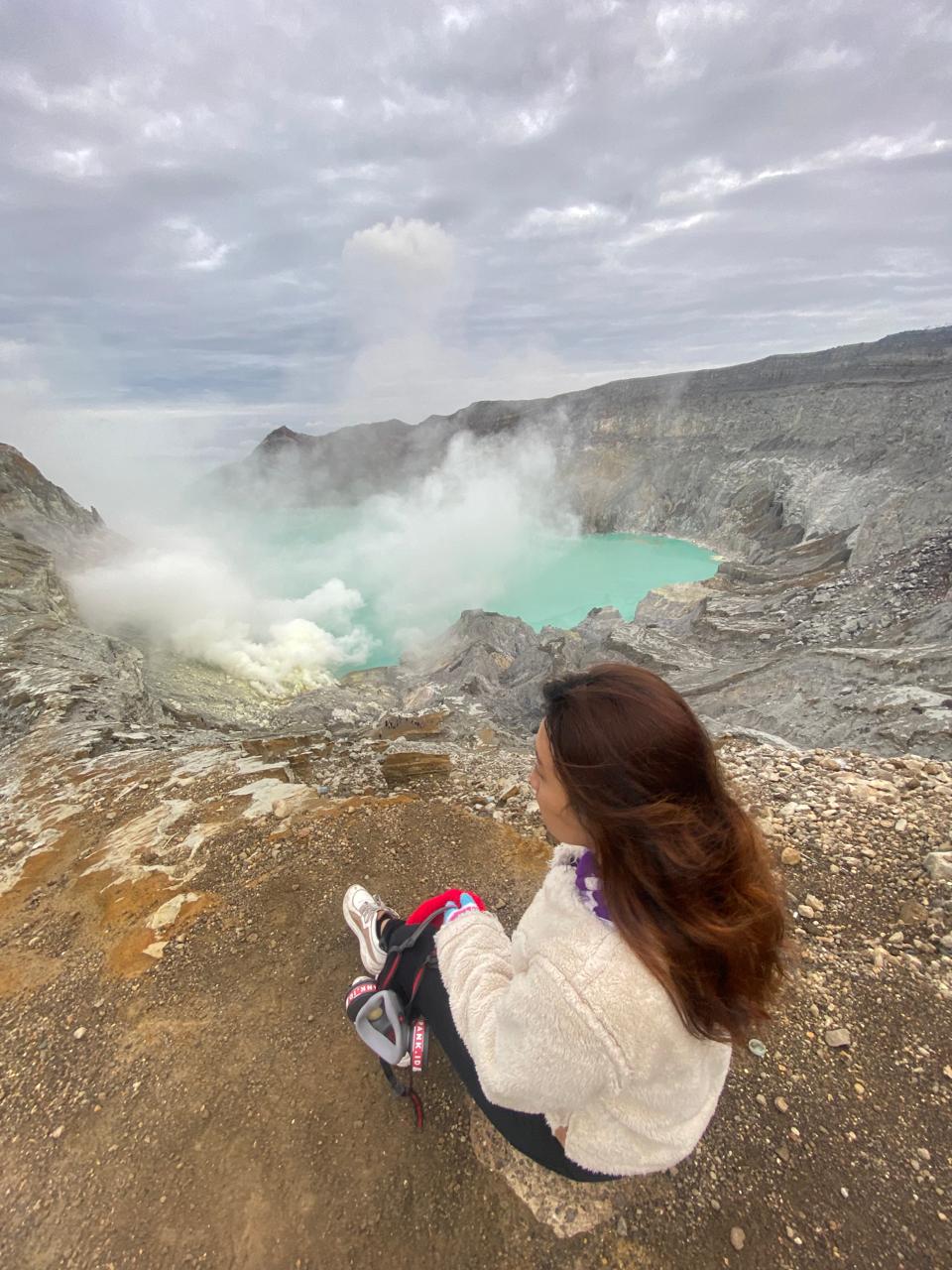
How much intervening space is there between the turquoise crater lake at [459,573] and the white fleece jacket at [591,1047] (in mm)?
28486

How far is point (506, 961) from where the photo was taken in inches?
86.4

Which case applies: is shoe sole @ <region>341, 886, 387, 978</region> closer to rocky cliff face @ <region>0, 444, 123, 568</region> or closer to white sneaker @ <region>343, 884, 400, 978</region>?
white sneaker @ <region>343, 884, 400, 978</region>

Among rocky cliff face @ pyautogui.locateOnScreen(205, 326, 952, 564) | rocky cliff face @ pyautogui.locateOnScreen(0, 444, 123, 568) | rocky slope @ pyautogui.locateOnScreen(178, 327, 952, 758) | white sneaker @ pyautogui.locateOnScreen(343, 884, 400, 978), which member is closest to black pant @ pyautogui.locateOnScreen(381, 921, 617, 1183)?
white sneaker @ pyautogui.locateOnScreen(343, 884, 400, 978)

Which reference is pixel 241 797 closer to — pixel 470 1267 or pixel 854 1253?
pixel 470 1267

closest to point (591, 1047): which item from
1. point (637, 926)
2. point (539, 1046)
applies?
point (539, 1046)

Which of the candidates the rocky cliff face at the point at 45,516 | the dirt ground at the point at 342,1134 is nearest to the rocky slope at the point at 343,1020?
the dirt ground at the point at 342,1134

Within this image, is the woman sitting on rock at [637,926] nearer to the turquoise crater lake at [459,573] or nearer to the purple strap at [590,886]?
the purple strap at [590,886]

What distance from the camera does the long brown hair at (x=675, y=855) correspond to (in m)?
1.40

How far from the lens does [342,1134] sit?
2.58 metres

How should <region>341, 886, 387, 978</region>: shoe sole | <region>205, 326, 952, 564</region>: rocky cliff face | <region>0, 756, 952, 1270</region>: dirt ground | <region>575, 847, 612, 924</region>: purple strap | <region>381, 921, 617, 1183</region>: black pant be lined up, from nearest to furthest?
<region>575, 847, 612, 924</region>: purple strap, <region>381, 921, 617, 1183</region>: black pant, <region>0, 756, 952, 1270</region>: dirt ground, <region>341, 886, 387, 978</region>: shoe sole, <region>205, 326, 952, 564</region>: rocky cliff face

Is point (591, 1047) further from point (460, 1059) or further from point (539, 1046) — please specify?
point (460, 1059)

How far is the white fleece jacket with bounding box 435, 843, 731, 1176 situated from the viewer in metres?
1.42

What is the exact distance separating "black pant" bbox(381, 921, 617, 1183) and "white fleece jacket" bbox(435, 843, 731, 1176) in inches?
5.5

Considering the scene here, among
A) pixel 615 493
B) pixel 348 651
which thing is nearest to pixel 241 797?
→ pixel 348 651
